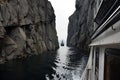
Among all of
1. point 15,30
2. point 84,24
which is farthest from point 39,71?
point 84,24

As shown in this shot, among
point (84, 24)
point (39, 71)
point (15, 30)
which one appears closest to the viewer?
point (39, 71)

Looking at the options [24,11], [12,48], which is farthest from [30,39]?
[12,48]

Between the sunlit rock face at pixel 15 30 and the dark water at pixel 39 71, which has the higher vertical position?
the sunlit rock face at pixel 15 30

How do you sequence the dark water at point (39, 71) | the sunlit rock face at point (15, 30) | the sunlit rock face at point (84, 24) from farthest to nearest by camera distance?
the sunlit rock face at point (84, 24) < the sunlit rock face at point (15, 30) < the dark water at point (39, 71)

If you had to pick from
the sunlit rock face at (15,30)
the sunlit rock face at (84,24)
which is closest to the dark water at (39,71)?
the sunlit rock face at (15,30)

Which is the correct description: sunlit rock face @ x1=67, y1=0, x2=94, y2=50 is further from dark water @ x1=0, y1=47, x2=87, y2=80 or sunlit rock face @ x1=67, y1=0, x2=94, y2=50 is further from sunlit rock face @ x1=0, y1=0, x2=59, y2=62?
dark water @ x1=0, y1=47, x2=87, y2=80

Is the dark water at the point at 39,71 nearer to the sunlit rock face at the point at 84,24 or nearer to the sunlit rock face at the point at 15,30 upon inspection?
the sunlit rock face at the point at 15,30

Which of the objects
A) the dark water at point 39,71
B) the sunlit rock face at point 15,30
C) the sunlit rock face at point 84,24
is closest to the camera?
the dark water at point 39,71

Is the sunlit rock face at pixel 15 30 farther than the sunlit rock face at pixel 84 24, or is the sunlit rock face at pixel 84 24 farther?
the sunlit rock face at pixel 84 24

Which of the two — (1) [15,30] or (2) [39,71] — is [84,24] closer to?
(1) [15,30]

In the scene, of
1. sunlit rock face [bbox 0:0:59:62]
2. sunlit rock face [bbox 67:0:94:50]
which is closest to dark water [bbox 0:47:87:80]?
sunlit rock face [bbox 0:0:59:62]

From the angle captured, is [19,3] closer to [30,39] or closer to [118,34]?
[30,39]

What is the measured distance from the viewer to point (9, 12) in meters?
42.5

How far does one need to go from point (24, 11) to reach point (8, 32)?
9.30 metres
